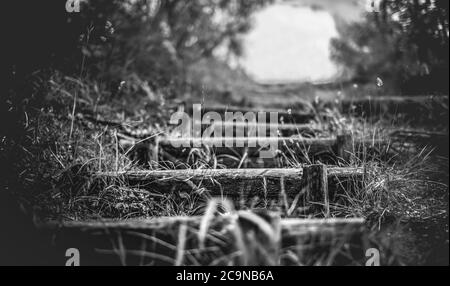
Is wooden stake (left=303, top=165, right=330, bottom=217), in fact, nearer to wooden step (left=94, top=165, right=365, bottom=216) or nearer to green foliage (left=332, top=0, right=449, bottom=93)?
wooden step (left=94, top=165, right=365, bottom=216)

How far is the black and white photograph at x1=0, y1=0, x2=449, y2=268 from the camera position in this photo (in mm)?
2215

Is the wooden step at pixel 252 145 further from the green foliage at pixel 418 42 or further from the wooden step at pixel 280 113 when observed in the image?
the wooden step at pixel 280 113

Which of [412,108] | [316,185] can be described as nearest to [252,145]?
[316,185]

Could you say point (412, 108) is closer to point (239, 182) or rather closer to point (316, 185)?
point (316, 185)

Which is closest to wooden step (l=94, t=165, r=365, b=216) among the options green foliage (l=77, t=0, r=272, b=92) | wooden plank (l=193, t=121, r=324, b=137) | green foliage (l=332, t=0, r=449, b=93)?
green foliage (l=332, t=0, r=449, b=93)

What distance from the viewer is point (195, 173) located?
3324 mm

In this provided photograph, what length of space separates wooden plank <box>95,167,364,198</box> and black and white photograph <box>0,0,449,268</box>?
0.04ft

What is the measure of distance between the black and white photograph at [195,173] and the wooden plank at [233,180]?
11 millimetres

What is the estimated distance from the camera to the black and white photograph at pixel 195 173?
2.21 m

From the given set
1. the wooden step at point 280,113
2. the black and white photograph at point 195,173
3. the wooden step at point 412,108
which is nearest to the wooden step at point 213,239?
the black and white photograph at point 195,173

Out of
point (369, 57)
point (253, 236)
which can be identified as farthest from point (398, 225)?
point (369, 57)

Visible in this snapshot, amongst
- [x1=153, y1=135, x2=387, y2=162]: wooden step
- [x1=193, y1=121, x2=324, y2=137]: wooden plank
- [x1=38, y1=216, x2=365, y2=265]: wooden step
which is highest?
[x1=193, y1=121, x2=324, y2=137]: wooden plank

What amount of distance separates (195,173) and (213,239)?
1215mm
